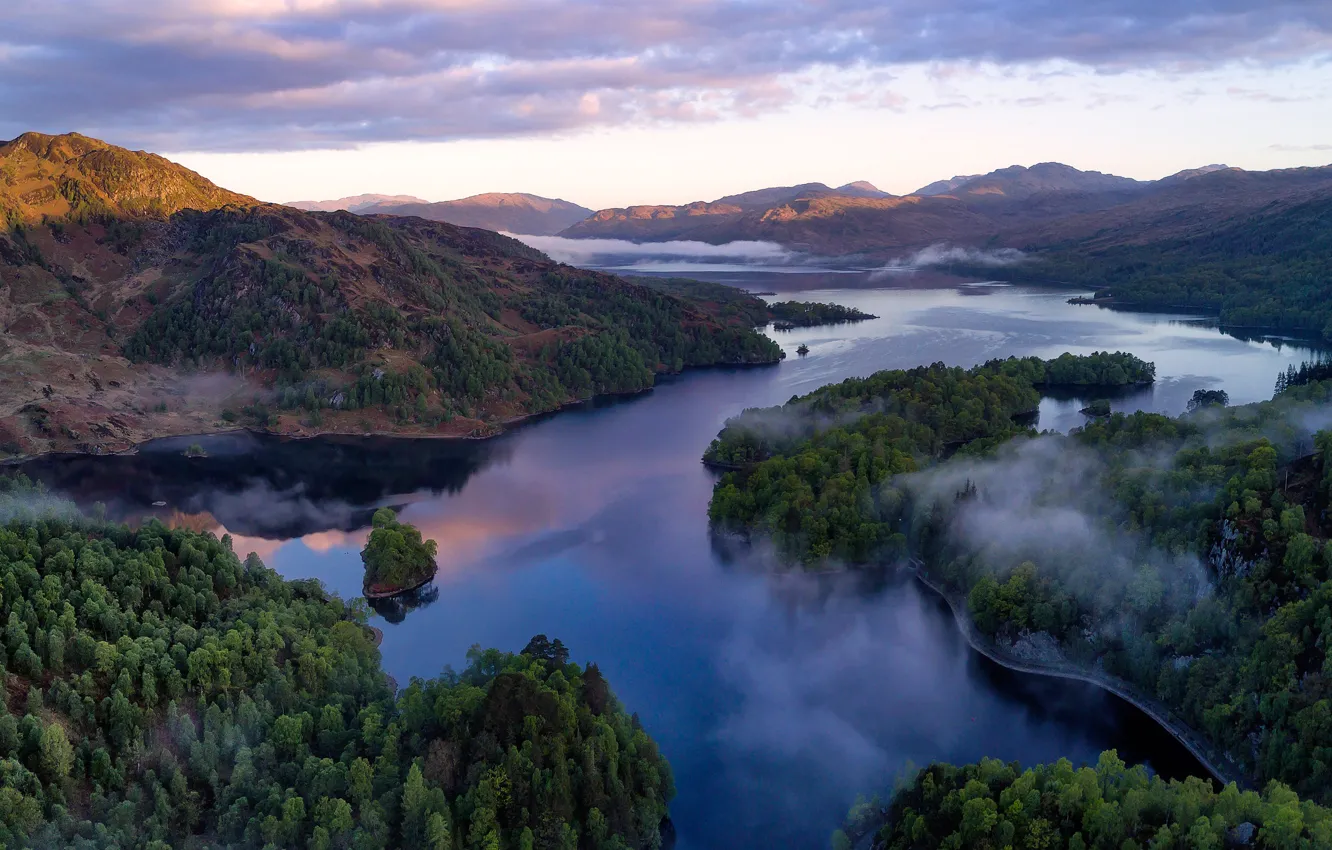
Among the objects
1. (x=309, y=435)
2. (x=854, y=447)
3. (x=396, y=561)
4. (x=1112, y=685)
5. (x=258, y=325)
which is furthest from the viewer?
(x=258, y=325)

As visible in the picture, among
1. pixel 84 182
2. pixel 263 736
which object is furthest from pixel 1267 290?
pixel 84 182

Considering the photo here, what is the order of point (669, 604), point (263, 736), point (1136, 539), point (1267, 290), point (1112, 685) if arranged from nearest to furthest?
point (263, 736) → point (1112, 685) → point (1136, 539) → point (669, 604) → point (1267, 290)

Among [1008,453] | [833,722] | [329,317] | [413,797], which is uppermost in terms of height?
[329,317]

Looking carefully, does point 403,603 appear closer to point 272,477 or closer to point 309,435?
point 272,477

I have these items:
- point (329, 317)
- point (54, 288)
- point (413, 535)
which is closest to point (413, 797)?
point (413, 535)

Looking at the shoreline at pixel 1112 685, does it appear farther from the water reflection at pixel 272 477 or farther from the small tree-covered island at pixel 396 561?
the water reflection at pixel 272 477

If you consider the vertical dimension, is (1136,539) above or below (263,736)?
above

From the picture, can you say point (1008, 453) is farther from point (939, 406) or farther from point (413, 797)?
point (413, 797)
